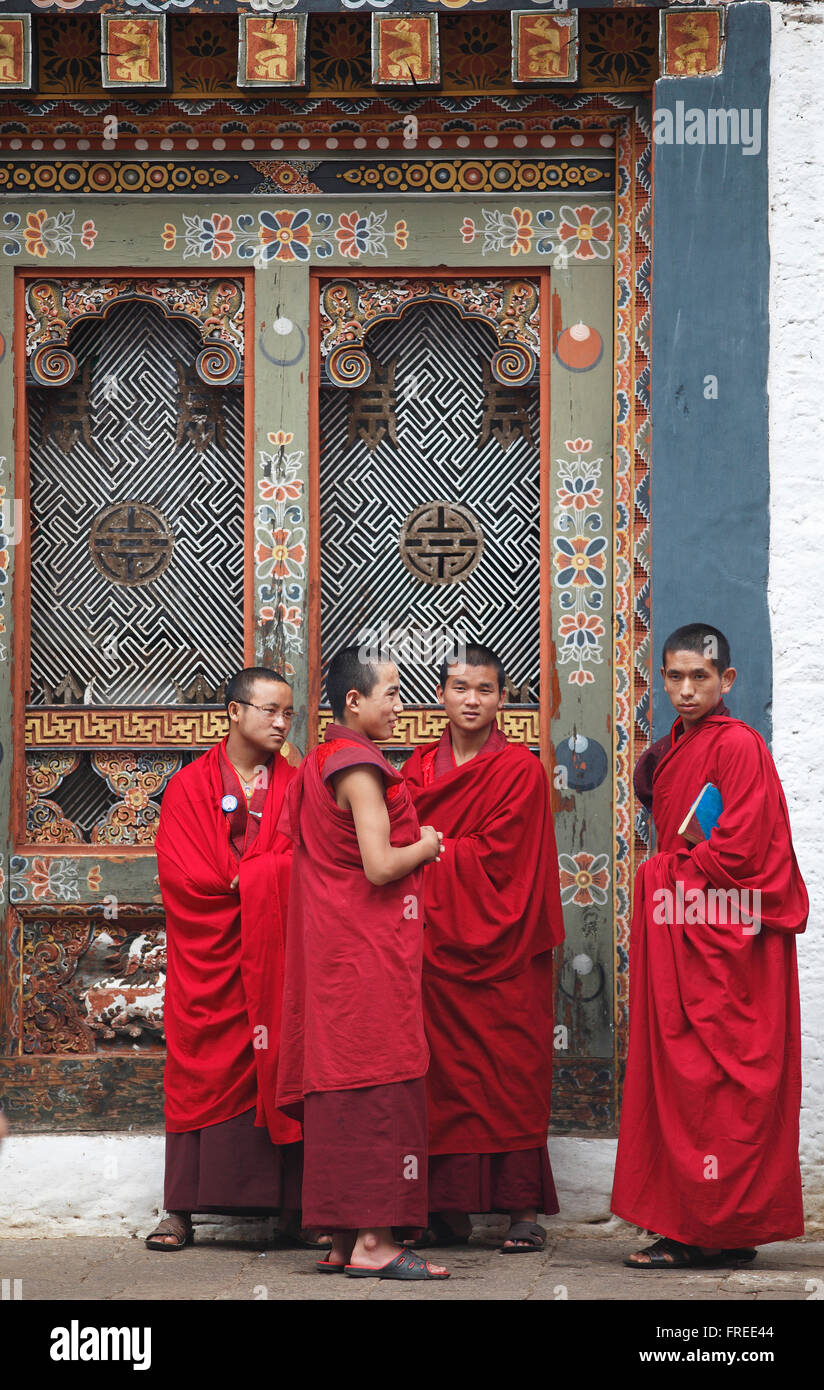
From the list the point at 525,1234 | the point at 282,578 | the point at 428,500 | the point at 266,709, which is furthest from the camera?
the point at 428,500

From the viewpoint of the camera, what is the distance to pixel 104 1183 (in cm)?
551

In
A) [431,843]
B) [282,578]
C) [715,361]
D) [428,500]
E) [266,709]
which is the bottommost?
[431,843]

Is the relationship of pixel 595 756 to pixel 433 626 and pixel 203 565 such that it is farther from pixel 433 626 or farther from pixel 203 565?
pixel 203 565

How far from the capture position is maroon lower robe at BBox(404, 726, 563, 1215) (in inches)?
200

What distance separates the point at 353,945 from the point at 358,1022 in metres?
0.21

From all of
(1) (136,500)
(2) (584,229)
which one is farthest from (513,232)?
(1) (136,500)

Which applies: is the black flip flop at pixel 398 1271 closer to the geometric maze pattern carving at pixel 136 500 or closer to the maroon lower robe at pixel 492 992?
the maroon lower robe at pixel 492 992

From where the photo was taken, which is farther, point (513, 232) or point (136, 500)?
point (136, 500)

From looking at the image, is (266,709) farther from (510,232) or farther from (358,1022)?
(510,232)

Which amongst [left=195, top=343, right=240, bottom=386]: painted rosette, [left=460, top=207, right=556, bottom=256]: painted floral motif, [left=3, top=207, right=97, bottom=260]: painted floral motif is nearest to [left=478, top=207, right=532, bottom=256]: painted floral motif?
[left=460, top=207, right=556, bottom=256]: painted floral motif

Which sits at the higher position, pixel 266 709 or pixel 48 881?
pixel 266 709

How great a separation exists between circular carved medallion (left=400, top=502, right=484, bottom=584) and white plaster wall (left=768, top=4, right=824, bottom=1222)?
1.07 meters

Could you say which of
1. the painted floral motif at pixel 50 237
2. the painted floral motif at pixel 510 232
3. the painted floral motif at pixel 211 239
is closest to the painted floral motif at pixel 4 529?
the painted floral motif at pixel 50 237

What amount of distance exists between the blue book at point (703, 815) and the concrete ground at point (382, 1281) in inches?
49.3
